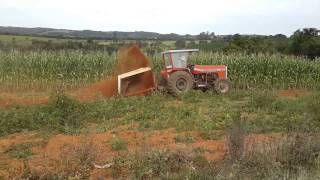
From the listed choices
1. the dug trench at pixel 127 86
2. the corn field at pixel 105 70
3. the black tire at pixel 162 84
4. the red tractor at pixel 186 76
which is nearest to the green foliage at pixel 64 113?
the dug trench at pixel 127 86

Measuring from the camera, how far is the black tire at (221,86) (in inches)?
705

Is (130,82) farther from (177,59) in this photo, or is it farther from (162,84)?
(177,59)

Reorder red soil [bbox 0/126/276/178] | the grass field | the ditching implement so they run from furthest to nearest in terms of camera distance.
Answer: the ditching implement → red soil [bbox 0/126/276/178] → the grass field

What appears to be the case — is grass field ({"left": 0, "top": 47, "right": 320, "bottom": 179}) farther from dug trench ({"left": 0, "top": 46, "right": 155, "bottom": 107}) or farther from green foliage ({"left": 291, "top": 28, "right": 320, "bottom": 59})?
green foliage ({"left": 291, "top": 28, "right": 320, "bottom": 59})

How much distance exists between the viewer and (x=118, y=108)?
14070 millimetres

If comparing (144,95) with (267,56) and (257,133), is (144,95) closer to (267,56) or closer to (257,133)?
(257,133)

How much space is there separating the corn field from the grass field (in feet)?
0.55

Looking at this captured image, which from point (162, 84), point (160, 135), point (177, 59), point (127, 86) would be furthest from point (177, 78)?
point (160, 135)

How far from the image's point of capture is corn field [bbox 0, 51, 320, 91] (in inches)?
875

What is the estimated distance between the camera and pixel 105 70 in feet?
76.8

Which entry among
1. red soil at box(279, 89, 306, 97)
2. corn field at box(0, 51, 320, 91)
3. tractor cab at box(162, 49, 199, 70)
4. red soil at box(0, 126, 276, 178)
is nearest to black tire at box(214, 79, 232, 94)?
tractor cab at box(162, 49, 199, 70)

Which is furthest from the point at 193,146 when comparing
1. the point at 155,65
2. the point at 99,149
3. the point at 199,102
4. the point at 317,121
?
the point at 155,65

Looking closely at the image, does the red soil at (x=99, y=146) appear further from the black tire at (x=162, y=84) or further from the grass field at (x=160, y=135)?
the black tire at (x=162, y=84)

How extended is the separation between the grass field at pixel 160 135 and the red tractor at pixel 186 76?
45 centimetres
